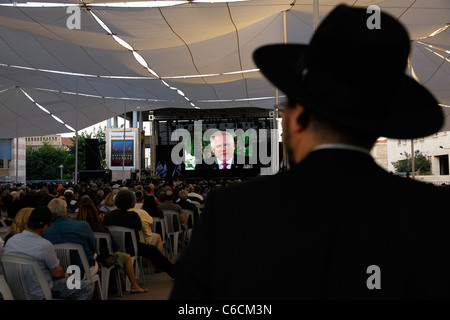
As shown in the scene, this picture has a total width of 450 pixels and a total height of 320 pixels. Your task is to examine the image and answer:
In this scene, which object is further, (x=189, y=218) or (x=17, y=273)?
(x=189, y=218)

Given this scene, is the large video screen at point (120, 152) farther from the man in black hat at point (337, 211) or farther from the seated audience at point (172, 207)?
the man in black hat at point (337, 211)

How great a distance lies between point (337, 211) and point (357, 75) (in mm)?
325

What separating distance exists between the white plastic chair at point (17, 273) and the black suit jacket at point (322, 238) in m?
3.46

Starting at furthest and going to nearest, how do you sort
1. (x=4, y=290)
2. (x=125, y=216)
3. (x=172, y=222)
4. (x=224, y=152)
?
1. (x=224, y=152)
2. (x=172, y=222)
3. (x=125, y=216)
4. (x=4, y=290)

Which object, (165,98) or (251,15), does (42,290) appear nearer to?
(251,15)

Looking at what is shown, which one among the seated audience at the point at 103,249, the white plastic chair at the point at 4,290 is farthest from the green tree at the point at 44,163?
the white plastic chair at the point at 4,290

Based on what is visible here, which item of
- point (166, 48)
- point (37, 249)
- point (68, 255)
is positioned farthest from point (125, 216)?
point (166, 48)

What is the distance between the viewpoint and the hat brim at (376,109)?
1128 mm

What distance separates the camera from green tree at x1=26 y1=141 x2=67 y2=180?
83.2 metres

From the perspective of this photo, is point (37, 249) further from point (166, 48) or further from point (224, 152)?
point (224, 152)

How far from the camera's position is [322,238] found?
1063 mm

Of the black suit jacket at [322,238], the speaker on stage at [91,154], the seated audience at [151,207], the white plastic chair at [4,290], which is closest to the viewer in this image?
the black suit jacket at [322,238]

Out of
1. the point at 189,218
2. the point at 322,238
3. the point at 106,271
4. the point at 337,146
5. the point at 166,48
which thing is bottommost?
the point at 106,271

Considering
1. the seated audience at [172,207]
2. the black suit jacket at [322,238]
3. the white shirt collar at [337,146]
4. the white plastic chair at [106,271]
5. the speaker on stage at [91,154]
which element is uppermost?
the speaker on stage at [91,154]
